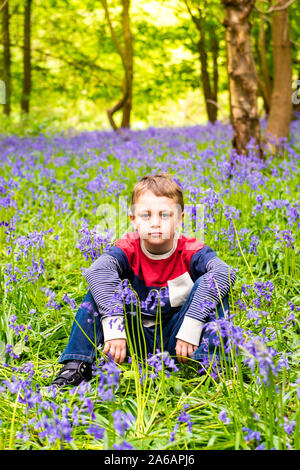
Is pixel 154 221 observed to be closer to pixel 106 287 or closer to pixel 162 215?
pixel 162 215

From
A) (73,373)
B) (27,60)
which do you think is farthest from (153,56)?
(73,373)

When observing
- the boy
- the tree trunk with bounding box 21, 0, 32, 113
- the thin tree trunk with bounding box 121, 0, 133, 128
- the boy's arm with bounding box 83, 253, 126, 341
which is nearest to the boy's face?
the boy

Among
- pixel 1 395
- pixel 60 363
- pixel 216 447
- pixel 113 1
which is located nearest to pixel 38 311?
pixel 60 363

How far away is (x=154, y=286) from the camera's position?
2.81m

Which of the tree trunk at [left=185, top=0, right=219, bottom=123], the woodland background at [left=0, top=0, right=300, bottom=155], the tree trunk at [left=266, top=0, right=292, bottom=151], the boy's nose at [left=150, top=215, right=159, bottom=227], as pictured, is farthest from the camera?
the tree trunk at [left=185, top=0, right=219, bottom=123]

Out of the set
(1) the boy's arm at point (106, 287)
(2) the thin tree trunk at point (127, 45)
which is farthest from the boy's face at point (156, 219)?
(2) the thin tree trunk at point (127, 45)

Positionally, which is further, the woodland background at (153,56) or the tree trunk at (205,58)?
the tree trunk at (205,58)

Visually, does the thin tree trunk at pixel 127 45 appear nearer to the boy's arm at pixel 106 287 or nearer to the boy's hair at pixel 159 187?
the boy's hair at pixel 159 187

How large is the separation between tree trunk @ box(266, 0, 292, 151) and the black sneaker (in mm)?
6407

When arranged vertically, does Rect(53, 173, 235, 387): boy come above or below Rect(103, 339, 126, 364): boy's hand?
above

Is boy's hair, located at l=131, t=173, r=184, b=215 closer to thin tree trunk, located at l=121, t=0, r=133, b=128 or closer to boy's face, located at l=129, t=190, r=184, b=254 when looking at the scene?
boy's face, located at l=129, t=190, r=184, b=254

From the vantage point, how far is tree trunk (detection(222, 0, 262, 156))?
20.3ft

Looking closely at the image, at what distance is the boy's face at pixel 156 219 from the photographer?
8.89 ft
